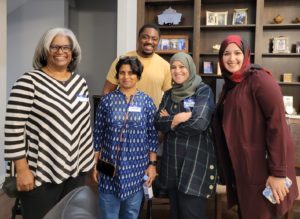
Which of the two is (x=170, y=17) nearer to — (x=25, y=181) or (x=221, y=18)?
(x=221, y=18)

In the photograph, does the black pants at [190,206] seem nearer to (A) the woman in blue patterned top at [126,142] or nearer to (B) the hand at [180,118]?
(A) the woman in blue patterned top at [126,142]

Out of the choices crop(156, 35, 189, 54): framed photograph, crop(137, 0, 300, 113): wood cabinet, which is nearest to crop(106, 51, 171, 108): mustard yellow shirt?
crop(137, 0, 300, 113): wood cabinet

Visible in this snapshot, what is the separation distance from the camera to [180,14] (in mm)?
3965

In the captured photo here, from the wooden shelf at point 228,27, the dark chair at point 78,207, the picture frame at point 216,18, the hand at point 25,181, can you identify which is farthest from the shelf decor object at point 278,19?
the dark chair at point 78,207

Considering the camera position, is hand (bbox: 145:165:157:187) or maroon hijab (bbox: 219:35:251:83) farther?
hand (bbox: 145:165:157:187)

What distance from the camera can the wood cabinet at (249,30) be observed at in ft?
12.4

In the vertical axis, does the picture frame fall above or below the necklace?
above

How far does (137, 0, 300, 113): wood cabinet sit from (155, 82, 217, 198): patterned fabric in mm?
2097

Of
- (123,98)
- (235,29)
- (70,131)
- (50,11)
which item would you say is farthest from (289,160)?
(50,11)

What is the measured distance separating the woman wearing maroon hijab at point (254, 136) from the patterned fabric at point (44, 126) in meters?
0.73

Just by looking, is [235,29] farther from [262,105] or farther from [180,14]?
[262,105]

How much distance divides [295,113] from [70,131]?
10.4 feet

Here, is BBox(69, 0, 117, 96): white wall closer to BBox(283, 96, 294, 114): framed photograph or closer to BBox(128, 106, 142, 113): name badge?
BBox(283, 96, 294, 114): framed photograph

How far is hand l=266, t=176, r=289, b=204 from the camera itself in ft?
4.39
